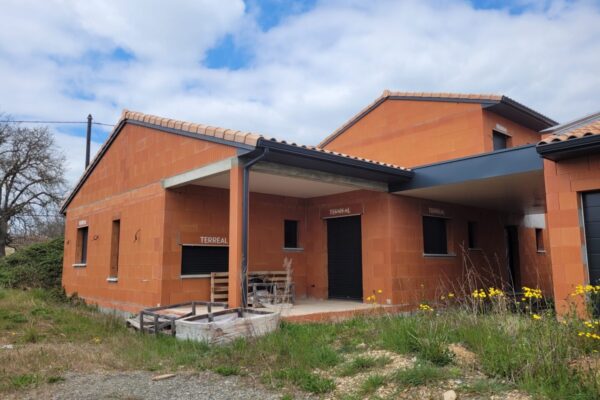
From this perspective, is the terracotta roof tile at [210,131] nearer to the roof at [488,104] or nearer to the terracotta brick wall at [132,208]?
the terracotta brick wall at [132,208]

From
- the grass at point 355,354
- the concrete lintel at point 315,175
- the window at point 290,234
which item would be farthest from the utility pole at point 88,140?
the concrete lintel at point 315,175

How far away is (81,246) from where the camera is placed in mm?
15789

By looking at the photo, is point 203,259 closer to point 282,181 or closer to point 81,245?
point 282,181

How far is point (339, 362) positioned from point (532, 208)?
12590 millimetres

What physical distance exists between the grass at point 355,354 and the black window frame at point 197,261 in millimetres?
2161

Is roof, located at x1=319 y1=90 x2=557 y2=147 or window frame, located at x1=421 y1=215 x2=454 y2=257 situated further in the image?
roof, located at x1=319 y1=90 x2=557 y2=147

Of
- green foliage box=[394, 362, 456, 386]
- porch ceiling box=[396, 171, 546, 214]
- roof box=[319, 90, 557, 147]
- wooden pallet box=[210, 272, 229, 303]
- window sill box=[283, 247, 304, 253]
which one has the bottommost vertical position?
green foliage box=[394, 362, 456, 386]

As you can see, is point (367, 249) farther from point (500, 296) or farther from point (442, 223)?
point (500, 296)

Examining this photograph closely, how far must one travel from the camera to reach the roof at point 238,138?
842 centimetres

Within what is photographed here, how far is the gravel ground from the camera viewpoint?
5.07 meters

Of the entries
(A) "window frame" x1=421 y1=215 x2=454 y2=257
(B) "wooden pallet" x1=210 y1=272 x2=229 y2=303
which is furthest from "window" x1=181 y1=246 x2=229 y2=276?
(A) "window frame" x1=421 y1=215 x2=454 y2=257

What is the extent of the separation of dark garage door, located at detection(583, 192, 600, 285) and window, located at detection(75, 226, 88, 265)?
14610 mm

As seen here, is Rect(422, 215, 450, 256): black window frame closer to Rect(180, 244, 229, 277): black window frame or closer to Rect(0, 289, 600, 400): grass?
Rect(0, 289, 600, 400): grass

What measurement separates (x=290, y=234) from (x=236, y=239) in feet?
15.8
